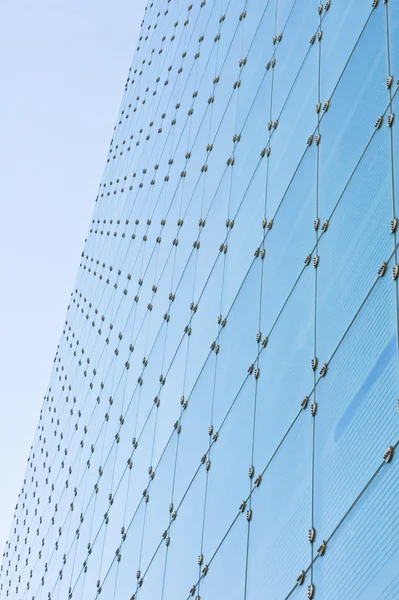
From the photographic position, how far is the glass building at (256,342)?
10367 millimetres

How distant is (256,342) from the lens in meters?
14.7

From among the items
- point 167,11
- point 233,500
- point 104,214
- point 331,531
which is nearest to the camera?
point 331,531

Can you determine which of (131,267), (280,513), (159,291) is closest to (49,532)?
(131,267)

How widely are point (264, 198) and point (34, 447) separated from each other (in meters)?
34.1

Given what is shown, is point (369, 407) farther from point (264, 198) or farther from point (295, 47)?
point (295, 47)

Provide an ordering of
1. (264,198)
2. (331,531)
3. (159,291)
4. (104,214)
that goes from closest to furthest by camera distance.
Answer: (331,531) → (264,198) → (159,291) → (104,214)

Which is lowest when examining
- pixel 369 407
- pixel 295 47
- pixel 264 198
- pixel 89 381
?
pixel 89 381

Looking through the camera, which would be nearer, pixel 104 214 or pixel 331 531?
pixel 331 531

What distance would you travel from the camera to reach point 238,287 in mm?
16984

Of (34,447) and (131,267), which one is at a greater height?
(131,267)

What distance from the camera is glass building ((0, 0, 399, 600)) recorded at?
10.4m

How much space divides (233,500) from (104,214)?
31.3m

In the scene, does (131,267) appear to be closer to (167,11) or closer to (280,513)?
(167,11)

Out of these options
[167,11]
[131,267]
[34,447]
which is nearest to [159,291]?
[131,267]
